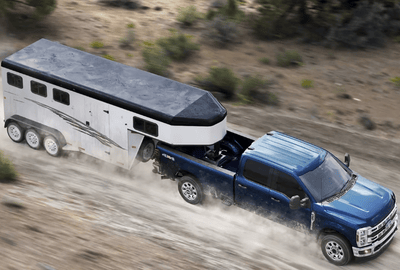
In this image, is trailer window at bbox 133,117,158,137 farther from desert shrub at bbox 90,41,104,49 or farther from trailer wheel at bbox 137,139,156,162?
desert shrub at bbox 90,41,104,49

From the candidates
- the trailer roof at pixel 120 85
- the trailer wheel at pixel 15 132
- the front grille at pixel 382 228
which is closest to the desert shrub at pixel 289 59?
the trailer roof at pixel 120 85

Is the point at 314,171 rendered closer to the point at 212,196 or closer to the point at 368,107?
the point at 212,196

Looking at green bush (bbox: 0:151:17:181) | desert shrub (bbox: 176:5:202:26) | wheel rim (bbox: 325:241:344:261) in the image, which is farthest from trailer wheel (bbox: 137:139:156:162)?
desert shrub (bbox: 176:5:202:26)

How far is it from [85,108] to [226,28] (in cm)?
1230

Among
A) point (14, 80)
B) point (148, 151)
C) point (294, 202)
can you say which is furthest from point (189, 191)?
point (14, 80)

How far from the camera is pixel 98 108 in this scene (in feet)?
46.5

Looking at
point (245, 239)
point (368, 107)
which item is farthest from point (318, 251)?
point (368, 107)

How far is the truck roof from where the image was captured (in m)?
12.3

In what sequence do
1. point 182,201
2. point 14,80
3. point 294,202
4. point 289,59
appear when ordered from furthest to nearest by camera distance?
point 289,59, point 14,80, point 182,201, point 294,202

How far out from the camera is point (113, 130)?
14.2 m

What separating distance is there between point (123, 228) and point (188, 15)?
16.5 m

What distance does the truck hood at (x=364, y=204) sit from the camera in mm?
11547

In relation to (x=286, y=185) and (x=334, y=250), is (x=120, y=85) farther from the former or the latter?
(x=334, y=250)

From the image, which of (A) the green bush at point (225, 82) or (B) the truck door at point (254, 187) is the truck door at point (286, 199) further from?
(A) the green bush at point (225, 82)
